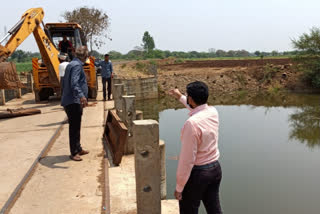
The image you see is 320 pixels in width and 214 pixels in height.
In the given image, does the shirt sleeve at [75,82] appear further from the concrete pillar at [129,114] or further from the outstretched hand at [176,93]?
the outstretched hand at [176,93]

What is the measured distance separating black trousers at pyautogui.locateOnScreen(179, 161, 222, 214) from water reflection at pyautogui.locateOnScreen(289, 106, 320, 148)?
36.8 ft

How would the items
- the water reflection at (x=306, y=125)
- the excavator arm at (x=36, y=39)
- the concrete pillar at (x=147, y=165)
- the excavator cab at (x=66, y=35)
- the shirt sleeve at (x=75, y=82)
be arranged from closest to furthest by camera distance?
the concrete pillar at (x=147, y=165)
the shirt sleeve at (x=75, y=82)
the excavator arm at (x=36, y=39)
the excavator cab at (x=66, y=35)
the water reflection at (x=306, y=125)

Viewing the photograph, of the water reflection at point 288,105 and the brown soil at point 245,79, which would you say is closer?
the water reflection at point 288,105

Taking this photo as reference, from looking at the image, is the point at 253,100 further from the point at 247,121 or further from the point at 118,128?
the point at 118,128

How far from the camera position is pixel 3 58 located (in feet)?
28.0

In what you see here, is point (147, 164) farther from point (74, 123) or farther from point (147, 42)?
Answer: point (147, 42)

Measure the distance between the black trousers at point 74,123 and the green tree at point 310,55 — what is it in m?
25.9

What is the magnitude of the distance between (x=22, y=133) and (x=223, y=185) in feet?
17.8

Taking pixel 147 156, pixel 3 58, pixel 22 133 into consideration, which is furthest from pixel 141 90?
pixel 147 156

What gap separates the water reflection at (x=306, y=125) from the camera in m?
13.4

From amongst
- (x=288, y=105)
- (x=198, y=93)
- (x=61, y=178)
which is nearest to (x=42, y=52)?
(x=61, y=178)

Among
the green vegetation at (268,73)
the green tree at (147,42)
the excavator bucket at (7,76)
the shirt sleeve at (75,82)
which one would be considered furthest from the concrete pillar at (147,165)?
the green tree at (147,42)

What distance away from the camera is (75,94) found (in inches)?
183

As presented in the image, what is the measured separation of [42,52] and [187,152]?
936 cm
